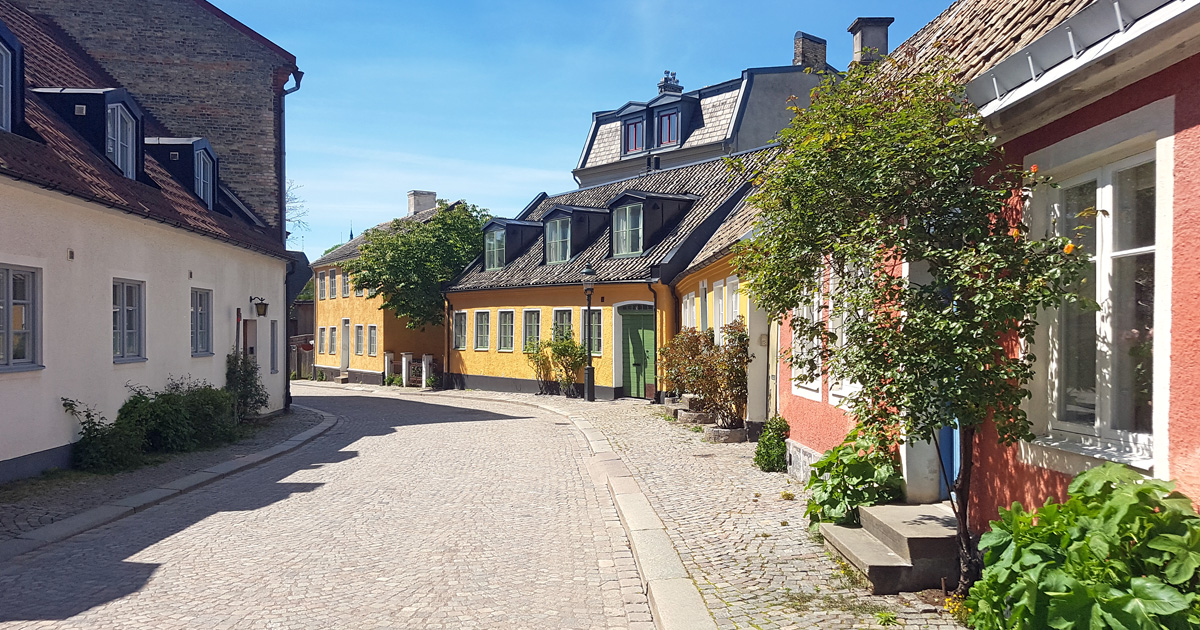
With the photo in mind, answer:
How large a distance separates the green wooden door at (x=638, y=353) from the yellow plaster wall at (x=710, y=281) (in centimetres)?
155

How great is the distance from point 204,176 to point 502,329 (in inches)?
489

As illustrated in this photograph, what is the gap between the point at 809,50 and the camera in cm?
3703

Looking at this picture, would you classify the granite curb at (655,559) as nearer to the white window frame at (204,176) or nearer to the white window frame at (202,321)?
the white window frame at (202,321)

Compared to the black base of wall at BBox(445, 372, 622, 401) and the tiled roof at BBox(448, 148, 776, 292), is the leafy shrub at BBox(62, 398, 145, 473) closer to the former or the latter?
the tiled roof at BBox(448, 148, 776, 292)

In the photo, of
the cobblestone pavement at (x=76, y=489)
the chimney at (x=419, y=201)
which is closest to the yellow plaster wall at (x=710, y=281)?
the cobblestone pavement at (x=76, y=489)

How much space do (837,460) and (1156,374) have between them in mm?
3114

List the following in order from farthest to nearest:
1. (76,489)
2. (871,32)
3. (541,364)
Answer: (541,364)
(871,32)
(76,489)

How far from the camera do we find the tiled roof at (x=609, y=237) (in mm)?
23344

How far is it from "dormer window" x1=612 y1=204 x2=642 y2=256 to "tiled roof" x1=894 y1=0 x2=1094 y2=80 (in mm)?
15916

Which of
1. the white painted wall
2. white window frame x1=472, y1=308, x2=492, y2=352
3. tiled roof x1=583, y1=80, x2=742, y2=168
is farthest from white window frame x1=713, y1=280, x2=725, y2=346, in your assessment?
tiled roof x1=583, y1=80, x2=742, y2=168

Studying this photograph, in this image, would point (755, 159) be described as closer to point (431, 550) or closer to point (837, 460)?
point (837, 460)

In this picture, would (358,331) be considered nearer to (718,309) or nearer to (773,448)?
(718,309)

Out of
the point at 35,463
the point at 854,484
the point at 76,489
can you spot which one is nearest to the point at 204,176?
the point at 35,463

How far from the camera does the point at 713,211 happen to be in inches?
912
